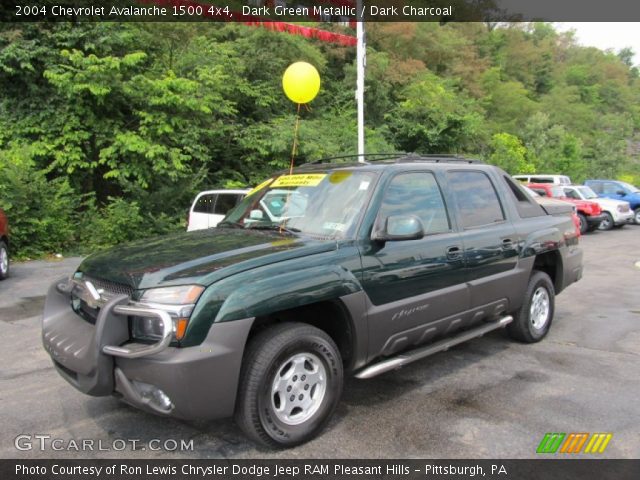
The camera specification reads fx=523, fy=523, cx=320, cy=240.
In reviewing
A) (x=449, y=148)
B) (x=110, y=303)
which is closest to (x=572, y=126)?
(x=449, y=148)

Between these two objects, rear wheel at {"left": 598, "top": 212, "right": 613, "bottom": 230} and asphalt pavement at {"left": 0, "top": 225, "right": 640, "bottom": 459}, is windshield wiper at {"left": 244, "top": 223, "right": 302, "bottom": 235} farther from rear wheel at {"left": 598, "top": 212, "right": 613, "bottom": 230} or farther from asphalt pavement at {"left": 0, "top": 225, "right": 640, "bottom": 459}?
rear wheel at {"left": 598, "top": 212, "right": 613, "bottom": 230}

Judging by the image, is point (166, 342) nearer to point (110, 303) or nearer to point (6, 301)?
point (110, 303)

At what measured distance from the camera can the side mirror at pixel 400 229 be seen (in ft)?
11.7

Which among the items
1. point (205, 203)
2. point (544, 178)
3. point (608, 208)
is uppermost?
point (205, 203)

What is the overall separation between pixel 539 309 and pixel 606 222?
15.7 metres

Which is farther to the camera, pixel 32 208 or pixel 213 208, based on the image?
pixel 32 208

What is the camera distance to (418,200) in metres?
4.21

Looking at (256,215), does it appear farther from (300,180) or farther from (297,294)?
(297,294)

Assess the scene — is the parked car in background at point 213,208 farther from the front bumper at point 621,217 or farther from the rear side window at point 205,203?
the front bumper at point 621,217

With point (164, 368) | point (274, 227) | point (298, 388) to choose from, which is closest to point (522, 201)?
point (274, 227)

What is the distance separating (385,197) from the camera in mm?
3916

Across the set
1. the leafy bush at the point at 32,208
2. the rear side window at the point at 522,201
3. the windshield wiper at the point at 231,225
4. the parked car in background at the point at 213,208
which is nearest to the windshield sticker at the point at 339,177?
the windshield wiper at the point at 231,225

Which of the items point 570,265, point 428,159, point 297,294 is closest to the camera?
point 297,294

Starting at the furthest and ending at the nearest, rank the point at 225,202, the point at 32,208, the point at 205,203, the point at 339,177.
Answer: the point at 32,208 → the point at 205,203 → the point at 225,202 → the point at 339,177
